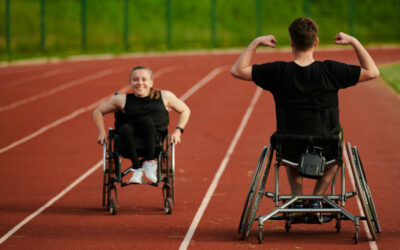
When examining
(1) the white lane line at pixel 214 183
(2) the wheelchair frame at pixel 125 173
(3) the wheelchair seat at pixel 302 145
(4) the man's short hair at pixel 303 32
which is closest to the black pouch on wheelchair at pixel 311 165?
(3) the wheelchair seat at pixel 302 145

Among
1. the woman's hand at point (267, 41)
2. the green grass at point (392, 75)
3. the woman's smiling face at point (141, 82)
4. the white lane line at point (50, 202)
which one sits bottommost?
the white lane line at point (50, 202)

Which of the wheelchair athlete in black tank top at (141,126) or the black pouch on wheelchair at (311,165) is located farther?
the wheelchair athlete in black tank top at (141,126)

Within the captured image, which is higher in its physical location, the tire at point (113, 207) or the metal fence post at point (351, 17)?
the metal fence post at point (351, 17)

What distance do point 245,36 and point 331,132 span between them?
36.0 metres

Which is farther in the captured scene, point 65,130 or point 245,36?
point 245,36

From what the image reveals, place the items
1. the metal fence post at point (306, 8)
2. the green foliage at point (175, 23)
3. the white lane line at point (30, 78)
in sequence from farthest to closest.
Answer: the metal fence post at point (306, 8) → the green foliage at point (175, 23) → the white lane line at point (30, 78)

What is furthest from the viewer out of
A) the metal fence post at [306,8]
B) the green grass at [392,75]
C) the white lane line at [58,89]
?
the metal fence post at [306,8]

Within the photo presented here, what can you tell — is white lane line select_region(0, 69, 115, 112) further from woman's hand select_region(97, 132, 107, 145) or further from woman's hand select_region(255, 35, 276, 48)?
woman's hand select_region(255, 35, 276, 48)

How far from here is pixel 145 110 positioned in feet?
27.1

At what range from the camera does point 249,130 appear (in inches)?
591

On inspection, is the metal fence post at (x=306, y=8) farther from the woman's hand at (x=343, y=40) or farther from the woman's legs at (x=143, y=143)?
the woman's hand at (x=343, y=40)

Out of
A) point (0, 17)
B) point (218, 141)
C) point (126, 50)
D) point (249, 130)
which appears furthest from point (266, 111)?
point (0, 17)

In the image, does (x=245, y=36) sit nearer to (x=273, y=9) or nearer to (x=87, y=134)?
(x=273, y=9)

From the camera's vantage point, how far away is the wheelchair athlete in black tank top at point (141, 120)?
8.16 meters
